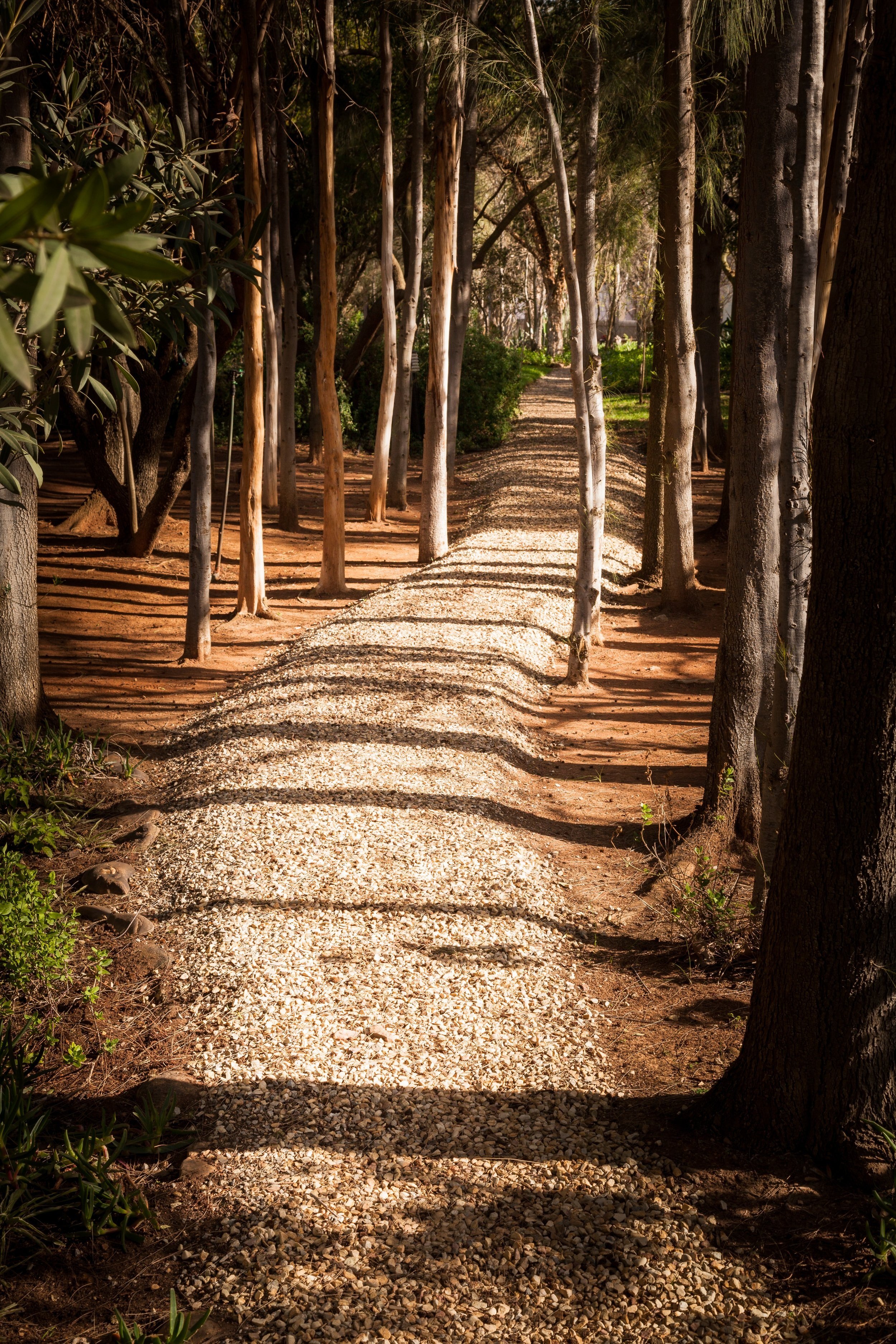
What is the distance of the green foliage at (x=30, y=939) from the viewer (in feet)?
13.5

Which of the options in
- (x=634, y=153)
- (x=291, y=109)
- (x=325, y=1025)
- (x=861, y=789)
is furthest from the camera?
(x=291, y=109)

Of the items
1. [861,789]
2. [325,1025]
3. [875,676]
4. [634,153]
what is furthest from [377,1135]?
[634,153]

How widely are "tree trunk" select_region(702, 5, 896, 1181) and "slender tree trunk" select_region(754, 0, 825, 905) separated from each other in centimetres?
154

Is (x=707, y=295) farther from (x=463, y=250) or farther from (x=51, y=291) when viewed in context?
(x=51, y=291)

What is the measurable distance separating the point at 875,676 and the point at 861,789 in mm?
329

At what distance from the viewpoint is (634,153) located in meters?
11.0

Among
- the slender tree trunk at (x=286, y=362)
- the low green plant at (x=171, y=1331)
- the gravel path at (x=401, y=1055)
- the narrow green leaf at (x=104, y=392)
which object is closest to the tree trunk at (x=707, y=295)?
the slender tree trunk at (x=286, y=362)

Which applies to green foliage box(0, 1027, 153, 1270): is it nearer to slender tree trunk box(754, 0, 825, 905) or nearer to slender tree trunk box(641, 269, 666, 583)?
slender tree trunk box(754, 0, 825, 905)

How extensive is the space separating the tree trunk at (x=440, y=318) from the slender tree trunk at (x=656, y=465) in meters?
2.40

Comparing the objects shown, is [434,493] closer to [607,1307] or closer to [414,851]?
[414,851]

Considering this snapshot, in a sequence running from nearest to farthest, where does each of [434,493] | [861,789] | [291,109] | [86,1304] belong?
[86,1304]
[861,789]
[434,493]
[291,109]

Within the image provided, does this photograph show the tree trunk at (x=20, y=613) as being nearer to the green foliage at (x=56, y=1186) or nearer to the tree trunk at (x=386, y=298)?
the green foliage at (x=56, y=1186)

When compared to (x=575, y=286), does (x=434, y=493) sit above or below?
below

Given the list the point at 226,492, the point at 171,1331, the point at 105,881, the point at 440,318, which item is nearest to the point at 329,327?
the point at 440,318
